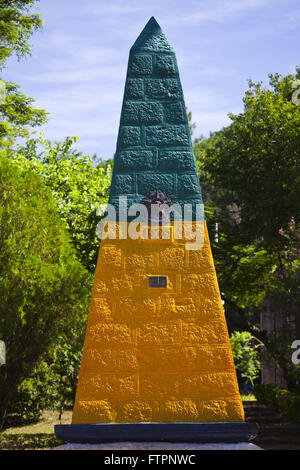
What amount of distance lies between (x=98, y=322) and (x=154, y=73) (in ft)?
9.58

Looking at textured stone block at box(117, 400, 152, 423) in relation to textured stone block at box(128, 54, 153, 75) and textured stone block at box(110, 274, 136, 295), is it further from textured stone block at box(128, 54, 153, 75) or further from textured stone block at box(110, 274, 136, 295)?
textured stone block at box(128, 54, 153, 75)

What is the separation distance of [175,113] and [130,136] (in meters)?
0.58

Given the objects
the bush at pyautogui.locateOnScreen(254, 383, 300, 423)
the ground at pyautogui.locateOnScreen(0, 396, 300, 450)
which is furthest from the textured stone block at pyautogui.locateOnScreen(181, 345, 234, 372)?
the bush at pyautogui.locateOnScreen(254, 383, 300, 423)

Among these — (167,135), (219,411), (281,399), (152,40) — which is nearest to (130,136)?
(167,135)

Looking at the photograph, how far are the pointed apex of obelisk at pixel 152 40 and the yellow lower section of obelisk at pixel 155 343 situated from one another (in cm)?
230

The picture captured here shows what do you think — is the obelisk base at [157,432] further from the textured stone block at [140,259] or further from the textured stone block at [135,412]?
the textured stone block at [140,259]

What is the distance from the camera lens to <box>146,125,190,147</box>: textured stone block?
6.45 m

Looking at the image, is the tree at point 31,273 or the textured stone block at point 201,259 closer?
the textured stone block at point 201,259

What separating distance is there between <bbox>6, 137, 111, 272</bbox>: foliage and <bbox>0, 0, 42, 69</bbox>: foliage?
3116mm

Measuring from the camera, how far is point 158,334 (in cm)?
598

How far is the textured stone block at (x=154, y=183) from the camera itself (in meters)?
6.33

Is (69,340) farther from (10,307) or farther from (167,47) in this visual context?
(167,47)

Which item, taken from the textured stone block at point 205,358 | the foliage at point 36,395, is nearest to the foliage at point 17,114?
the foliage at point 36,395

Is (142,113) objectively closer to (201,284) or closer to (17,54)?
(201,284)
